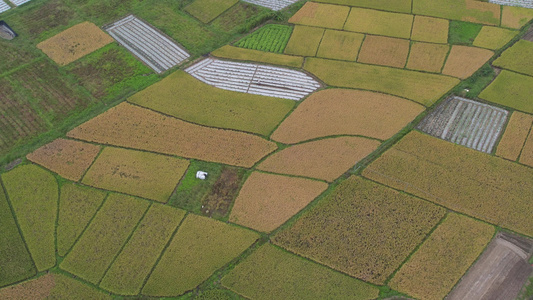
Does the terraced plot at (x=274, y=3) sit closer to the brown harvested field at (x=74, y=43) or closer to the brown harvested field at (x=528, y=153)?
the brown harvested field at (x=74, y=43)

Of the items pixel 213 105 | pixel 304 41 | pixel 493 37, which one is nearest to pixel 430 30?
pixel 493 37

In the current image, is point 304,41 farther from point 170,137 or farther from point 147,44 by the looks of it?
point 170,137

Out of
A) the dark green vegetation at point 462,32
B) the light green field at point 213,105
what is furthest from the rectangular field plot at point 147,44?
the dark green vegetation at point 462,32

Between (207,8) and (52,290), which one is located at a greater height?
(207,8)

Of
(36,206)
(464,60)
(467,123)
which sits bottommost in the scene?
(36,206)

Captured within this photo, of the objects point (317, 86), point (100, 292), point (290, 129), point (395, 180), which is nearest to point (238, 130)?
point (290, 129)

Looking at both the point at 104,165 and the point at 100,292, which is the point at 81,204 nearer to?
the point at 104,165

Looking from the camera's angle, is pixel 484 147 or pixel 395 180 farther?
pixel 484 147
